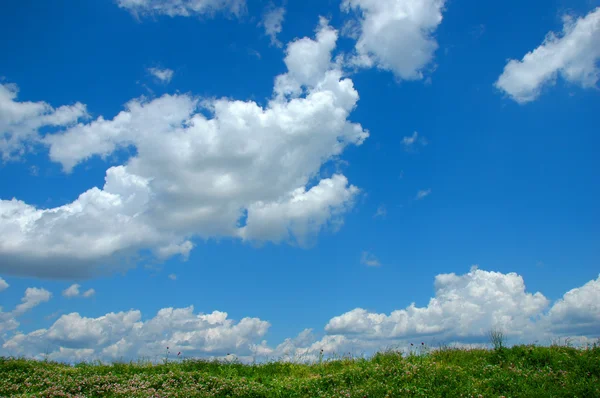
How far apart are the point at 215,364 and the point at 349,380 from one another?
7.08 metres

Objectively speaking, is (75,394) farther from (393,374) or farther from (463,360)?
(463,360)

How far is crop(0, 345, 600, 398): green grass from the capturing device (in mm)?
13180

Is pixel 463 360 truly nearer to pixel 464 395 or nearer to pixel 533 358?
pixel 533 358

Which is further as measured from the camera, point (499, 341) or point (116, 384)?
point (499, 341)

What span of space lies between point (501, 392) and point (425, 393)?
2.23 m

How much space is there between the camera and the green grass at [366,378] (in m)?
13.2

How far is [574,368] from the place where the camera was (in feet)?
47.9

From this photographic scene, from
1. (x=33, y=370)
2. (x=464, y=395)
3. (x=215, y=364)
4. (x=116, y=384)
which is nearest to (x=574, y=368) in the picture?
(x=464, y=395)

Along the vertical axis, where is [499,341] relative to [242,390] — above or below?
above

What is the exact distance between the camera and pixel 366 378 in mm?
14742

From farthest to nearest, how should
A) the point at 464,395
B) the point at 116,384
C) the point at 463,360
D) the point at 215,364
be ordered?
A: the point at 215,364, the point at 463,360, the point at 116,384, the point at 464,395

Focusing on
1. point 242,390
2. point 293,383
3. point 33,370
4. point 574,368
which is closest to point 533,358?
point 574,368

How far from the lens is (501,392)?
13125 millimetres

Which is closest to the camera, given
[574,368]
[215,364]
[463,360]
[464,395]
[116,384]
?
[464,395]
